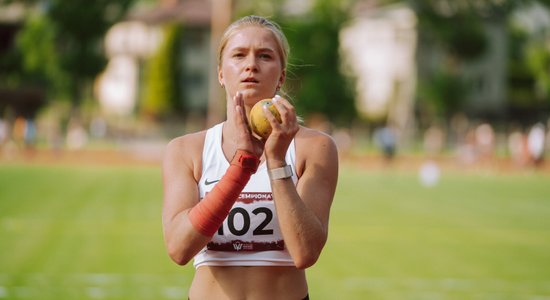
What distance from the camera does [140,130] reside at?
7025 centimetres

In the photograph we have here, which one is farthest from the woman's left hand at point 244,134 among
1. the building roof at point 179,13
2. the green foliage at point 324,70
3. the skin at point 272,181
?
the building roof at point 179,13

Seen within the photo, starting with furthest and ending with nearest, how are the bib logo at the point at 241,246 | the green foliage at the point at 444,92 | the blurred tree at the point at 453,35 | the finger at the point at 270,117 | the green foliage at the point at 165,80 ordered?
the green foliage at the point at 165,80 → the blurred tree at the point at 453,35 → the green foliage at the point at 444,92 → the bib logo at the point at 241,246 → the finger at the point at 270,117

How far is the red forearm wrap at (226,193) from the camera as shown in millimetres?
3227

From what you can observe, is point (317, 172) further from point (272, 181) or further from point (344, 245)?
point (344, 245)

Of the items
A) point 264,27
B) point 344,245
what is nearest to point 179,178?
point 264,27

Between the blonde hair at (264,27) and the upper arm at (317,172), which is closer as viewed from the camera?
the upper arm at (317,172)

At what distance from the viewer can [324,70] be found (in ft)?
228

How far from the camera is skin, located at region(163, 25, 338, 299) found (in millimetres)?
3252

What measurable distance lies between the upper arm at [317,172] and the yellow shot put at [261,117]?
11.5 inches

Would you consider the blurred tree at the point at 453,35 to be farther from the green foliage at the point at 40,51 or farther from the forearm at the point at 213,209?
the forearm at the point at 213,209

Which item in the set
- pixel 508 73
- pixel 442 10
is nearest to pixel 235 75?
pixel 442 10

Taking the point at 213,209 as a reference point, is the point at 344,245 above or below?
below

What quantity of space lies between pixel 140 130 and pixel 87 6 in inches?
420

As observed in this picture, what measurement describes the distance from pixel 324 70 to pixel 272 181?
219 feet
